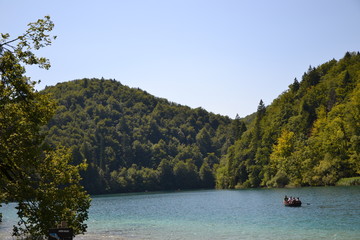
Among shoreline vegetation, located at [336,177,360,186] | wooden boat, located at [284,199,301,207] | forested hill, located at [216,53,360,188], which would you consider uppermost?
forested hill, located at [216,53,360,188]

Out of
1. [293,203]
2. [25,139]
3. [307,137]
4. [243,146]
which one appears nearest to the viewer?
[25,139]

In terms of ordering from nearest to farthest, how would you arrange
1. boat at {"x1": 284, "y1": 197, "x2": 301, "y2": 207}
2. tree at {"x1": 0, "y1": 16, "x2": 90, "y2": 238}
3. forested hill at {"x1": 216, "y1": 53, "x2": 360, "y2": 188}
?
1. tree at {"x1": 0, "y1": 16, "x2": 90, "y2": 238}
2. boat at {"x1": 284, "y1": 197, "x2": 301, "y2": 207}
3. forested hill at {"x1": 216, "y1": 53, "x2": 360, "y2": 188}

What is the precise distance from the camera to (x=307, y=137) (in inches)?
5925

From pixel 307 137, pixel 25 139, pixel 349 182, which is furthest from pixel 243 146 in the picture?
pixel 25 139

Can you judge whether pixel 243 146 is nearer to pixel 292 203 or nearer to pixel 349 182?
pixel 349 182

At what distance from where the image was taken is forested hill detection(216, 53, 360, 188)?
116 meters

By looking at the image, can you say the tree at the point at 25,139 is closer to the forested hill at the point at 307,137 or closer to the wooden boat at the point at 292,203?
the wooden boat at the point at 292,203

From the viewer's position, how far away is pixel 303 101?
527 feet

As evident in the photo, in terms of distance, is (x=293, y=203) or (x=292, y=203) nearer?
(x=293, y=203)

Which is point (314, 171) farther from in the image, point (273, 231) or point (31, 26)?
point (31, 26)

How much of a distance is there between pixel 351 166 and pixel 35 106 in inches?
4150

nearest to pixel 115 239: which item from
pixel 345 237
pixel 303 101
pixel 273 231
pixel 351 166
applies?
pixel 273 231

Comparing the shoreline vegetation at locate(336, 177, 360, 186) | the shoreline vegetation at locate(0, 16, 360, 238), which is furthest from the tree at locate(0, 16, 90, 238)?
the shoreline vegetation at locate(336, 177, 360, 186)

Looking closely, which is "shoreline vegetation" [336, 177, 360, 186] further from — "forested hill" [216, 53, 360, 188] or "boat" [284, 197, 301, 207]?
"boat" [284, 197, 301, 207]
